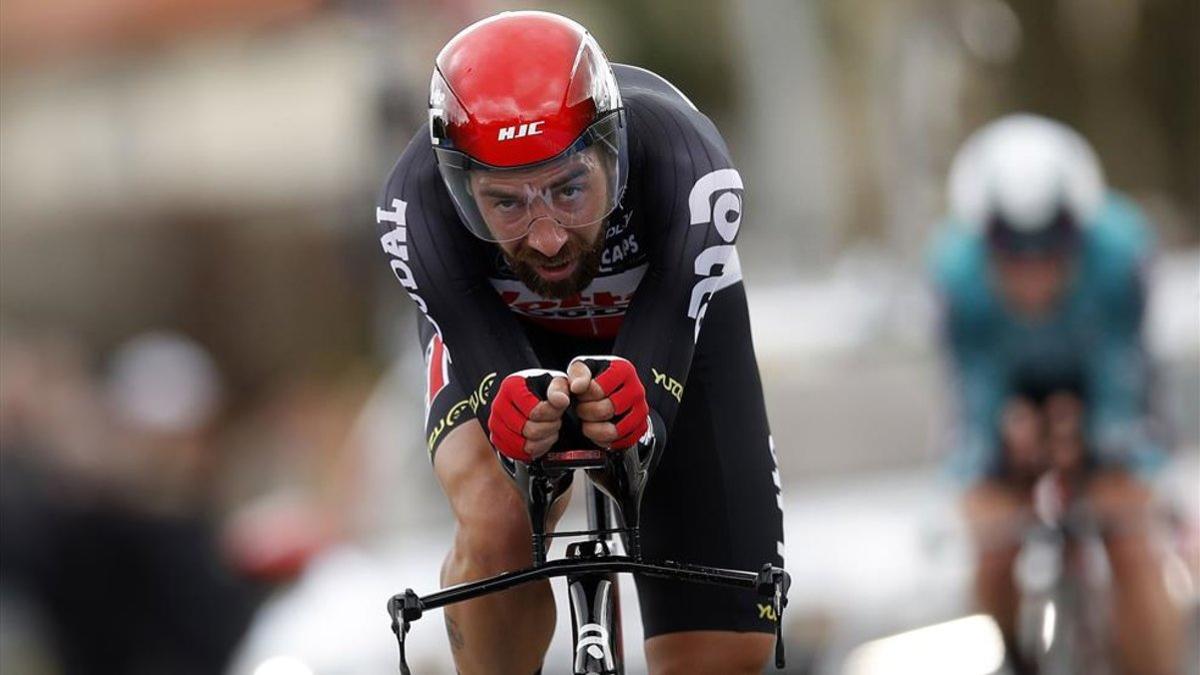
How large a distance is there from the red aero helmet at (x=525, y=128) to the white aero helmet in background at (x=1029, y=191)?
4890 mm

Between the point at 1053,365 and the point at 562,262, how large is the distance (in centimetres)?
521

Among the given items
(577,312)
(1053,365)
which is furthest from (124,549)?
(577,312)

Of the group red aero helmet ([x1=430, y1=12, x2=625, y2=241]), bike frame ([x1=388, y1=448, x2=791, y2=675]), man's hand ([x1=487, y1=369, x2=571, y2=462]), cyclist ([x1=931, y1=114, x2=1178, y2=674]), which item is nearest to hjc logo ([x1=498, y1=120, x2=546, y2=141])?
red aero helmet ([x1=430, y1=12, x2=625, y2=241])

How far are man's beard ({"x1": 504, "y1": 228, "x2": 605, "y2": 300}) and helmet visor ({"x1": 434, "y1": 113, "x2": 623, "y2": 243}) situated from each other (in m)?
A: 0.06

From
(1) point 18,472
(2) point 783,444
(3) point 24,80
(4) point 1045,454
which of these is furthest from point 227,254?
(4) point 1045,454

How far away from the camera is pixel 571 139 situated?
5.61 metres

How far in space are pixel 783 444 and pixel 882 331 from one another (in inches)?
45.4

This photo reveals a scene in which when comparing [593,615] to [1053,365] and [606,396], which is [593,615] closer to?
[606,396]

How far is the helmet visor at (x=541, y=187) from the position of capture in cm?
561

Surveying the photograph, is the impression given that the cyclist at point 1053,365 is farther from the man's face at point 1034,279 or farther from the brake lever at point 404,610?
the brake lever at point 404,610

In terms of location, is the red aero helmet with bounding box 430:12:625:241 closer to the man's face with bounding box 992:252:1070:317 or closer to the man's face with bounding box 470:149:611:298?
the man's face with bounding box 470:149:611:298

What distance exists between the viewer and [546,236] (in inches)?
223

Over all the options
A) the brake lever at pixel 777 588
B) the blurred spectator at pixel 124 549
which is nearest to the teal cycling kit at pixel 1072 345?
the blurred spectator at pixel 124 549

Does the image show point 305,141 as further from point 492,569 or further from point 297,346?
point 492,569
